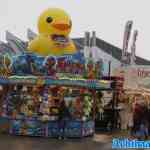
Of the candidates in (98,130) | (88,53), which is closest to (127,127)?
(98,130)

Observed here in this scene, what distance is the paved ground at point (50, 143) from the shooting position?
51.8ft

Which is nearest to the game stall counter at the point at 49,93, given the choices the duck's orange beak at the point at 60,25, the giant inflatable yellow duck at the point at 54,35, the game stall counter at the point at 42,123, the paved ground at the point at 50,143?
the game stall counter at the point at 42,123

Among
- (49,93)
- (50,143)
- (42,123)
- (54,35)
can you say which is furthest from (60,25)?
(50,143)

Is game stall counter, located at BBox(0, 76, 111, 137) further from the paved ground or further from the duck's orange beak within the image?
the duck's orange beak

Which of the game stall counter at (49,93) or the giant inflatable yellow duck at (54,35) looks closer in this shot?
the game stall counter at (49,93)

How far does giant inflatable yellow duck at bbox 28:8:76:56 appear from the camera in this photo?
20.6 m

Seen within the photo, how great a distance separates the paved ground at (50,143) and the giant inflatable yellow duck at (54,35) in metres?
4.03

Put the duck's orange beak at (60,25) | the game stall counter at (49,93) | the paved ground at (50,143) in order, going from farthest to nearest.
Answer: the duck's orange beak at (60,25)
the game stall counter at (49,93)
the paved ground at (50,143)

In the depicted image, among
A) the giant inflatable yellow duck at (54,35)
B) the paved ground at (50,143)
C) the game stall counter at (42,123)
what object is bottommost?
the paved ground at (50,143)

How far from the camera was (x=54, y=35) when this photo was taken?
67.8 ft

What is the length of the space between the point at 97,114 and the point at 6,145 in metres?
7.07

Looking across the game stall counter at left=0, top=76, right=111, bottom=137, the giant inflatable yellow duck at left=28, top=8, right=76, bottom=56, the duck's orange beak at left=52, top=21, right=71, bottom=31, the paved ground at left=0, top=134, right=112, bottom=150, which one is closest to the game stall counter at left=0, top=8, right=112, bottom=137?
the game stall counter at left=0, top=76, right=111, bottom=137

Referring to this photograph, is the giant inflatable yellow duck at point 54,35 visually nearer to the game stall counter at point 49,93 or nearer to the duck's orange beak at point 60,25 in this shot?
the duck's orange beak at point 60,25

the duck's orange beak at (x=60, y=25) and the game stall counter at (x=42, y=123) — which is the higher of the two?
the duck's orange beak at (x=60, y=25)
